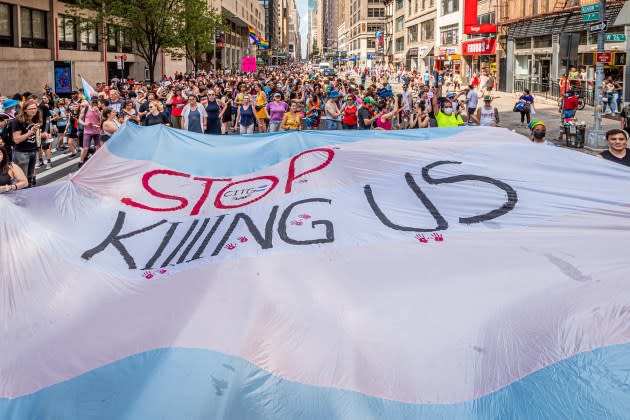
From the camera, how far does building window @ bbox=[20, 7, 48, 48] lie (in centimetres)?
3672

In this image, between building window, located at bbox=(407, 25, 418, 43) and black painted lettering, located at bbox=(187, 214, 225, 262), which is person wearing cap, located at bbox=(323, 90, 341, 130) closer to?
black painted lettering, located at bbox=(187, 214, 225, 262)

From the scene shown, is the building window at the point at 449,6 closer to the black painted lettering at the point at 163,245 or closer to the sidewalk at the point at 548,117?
the sidewalk at the point at 548,117

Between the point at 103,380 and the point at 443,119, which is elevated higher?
the point at 443,119

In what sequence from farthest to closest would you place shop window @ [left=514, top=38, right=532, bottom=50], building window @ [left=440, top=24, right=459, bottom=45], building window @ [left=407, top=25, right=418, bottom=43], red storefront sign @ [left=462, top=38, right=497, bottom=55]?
Answer: building window @ [left=407, top=25, right=418, bottom=43] < building window @ [left=440, top=24, right=459, bottom=45] < red storefront sign @ [left=462, top=38, right=497, bottom=55] < shop window @ [left=514, top=38, right=532, bottom=50]

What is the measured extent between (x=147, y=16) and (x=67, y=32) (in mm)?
7431

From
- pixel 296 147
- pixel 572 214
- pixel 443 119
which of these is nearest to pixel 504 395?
pixel 572 214

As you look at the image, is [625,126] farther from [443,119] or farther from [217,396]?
[217,396]

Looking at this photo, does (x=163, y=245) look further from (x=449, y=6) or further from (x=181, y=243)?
(x=449, y=6)

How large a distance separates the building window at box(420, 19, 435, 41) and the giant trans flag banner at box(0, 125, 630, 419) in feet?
247

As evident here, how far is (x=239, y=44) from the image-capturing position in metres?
122

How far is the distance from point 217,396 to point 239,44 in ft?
407

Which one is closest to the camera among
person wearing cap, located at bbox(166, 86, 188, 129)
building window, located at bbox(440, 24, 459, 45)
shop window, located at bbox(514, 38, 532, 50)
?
person wearing cap, located at bbox(166, 86, 188, 129)

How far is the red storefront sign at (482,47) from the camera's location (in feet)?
167

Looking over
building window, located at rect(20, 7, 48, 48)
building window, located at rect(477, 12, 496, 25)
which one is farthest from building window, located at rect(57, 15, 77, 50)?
building window, located at rect(477, 12, 496, 25)
